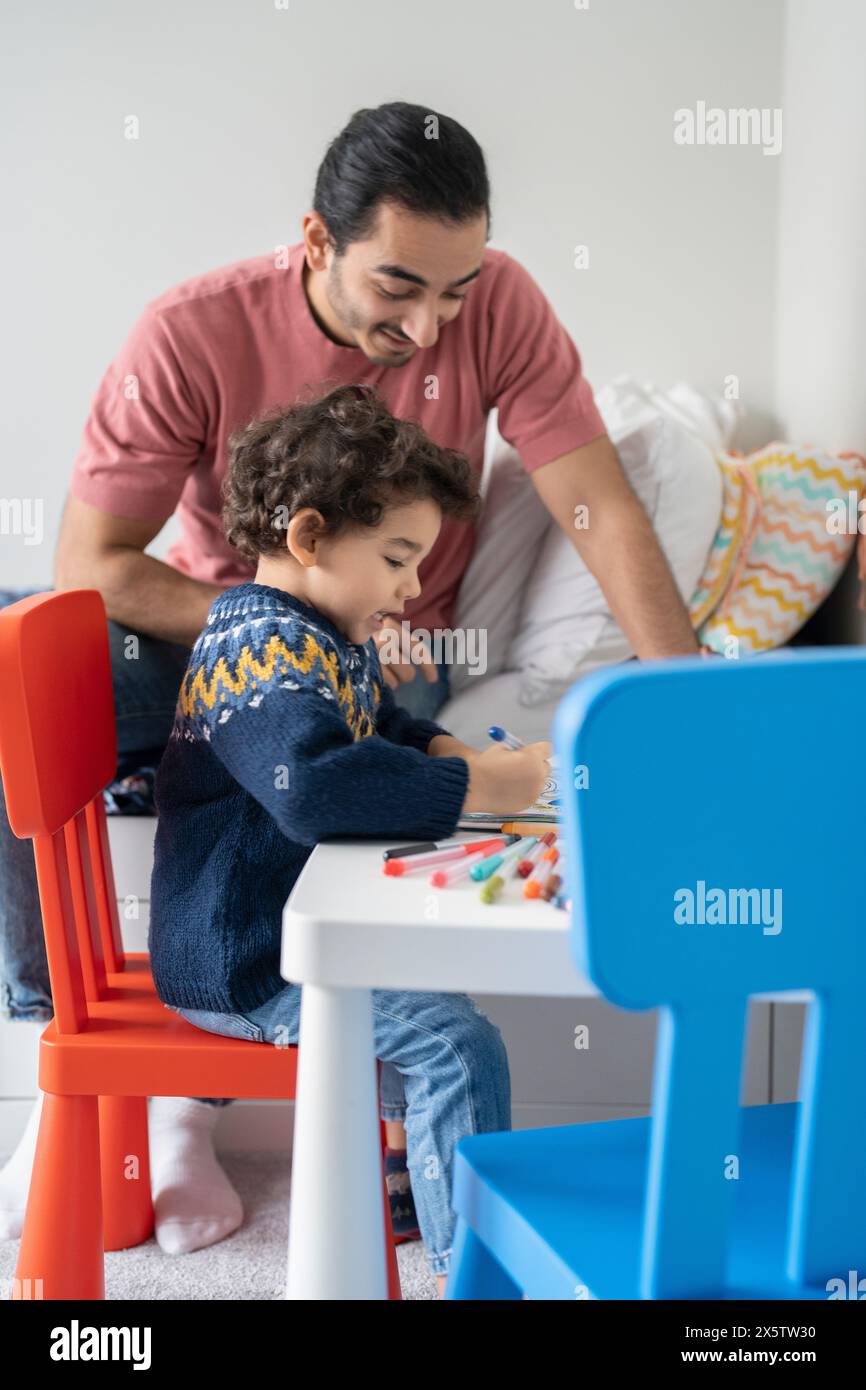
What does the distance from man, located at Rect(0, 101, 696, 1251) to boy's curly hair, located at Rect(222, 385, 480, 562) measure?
0.30m

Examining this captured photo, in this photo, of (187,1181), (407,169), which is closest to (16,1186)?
(187,1181)

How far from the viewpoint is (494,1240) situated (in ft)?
2.65

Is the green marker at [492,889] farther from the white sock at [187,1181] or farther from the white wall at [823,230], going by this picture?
the white wall at [823,230]

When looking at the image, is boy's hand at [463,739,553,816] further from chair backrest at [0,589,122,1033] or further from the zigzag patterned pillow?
the zigzag patterned pillow

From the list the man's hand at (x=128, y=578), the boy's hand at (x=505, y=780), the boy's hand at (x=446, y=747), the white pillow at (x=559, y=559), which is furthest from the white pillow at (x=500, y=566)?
the boy's hand at (x=505, y=780)

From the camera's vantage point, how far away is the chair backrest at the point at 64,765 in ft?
3.34

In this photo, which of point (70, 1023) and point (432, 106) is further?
point (432, 106)

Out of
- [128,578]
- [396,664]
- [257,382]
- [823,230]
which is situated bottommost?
[396,664]

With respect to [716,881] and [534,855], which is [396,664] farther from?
[716,881]

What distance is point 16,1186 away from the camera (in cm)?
146

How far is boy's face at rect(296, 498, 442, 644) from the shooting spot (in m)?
1.15

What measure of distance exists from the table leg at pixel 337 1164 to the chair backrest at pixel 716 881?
21 centimetres

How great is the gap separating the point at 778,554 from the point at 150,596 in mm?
816

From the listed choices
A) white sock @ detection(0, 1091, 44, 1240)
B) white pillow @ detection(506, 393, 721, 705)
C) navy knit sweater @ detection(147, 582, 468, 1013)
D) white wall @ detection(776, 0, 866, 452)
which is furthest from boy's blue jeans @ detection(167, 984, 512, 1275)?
white wall @ detection(776, 0, 866, 452)
